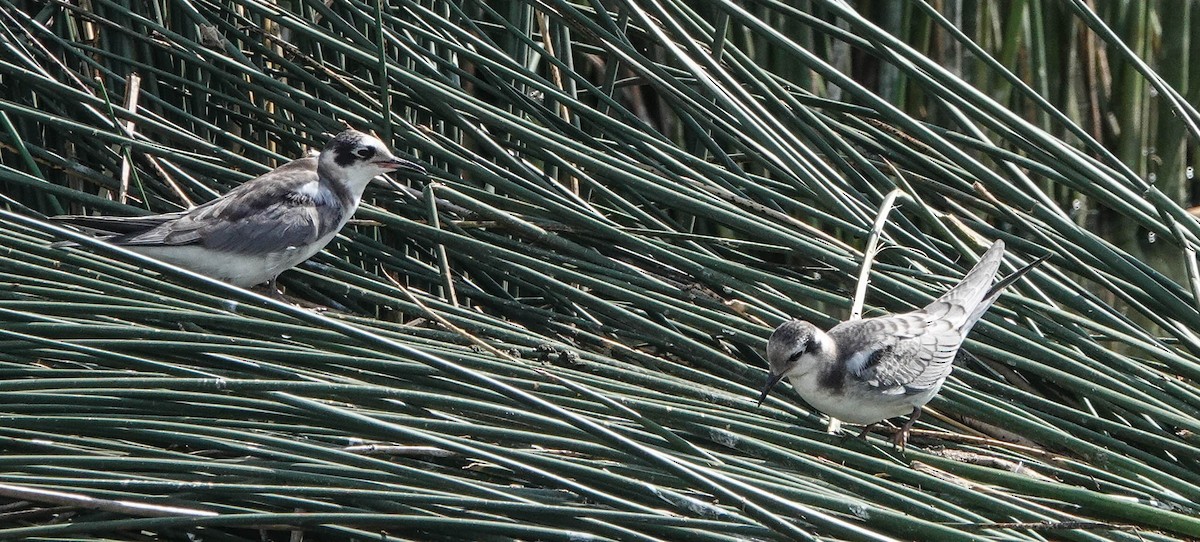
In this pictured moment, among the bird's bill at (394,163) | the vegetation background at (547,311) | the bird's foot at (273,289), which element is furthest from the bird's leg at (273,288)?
the bird's bill at (394,163)

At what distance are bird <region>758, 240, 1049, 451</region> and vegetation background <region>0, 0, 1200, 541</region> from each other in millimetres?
113

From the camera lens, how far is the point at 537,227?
3695 mm

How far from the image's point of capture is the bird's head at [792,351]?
2957 millimetres

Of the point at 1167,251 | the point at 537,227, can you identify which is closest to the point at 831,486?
the point at 537,227

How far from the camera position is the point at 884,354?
315 cm

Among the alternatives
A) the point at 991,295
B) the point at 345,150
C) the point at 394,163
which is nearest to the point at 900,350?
the point at 991,295

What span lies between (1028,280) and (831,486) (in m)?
1.07

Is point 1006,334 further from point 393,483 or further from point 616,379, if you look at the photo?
point 393,483

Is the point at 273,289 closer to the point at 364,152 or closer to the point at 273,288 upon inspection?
the point at 273,288

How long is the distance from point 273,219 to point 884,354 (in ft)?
6.35

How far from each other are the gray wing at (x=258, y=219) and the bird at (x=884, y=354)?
63.4 inches

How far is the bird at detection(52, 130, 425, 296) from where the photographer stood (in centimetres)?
371

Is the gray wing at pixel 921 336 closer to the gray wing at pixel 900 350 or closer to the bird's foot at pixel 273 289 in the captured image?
the gray wing at pixel 900 350

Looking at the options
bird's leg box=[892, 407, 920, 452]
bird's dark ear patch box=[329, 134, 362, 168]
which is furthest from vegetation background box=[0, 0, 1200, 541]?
bird's dark ear patch box=[329, 134, 362, 168]
